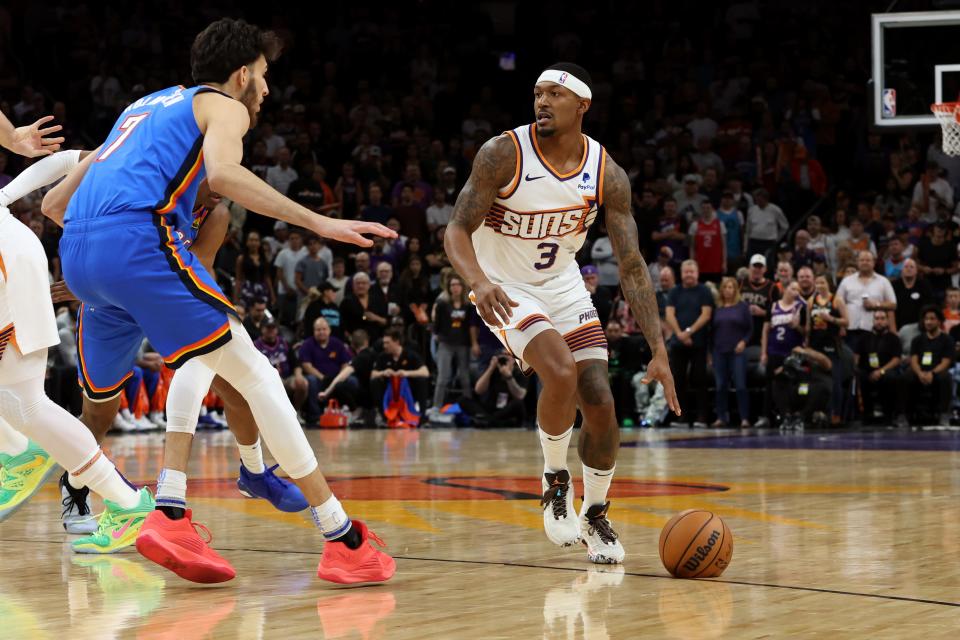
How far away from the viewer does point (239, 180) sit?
5008 mm

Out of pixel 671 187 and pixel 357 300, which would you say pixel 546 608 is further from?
pixel 671 187

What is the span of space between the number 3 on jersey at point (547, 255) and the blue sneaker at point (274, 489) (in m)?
1.60

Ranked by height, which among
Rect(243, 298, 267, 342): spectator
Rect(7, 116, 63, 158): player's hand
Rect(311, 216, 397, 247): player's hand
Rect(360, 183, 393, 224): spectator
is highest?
Rect(360, 183, 393, 224): spectator

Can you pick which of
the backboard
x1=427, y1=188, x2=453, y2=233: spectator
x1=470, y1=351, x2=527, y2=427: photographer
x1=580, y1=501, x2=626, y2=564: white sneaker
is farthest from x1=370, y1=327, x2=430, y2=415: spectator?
x1=580, y1=501, x2=626, y2=564: white sneaker

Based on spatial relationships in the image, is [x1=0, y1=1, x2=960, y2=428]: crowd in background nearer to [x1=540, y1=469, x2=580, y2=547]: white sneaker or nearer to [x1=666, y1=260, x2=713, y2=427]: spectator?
[x1=666, y1=260, x2=713, y2=427]: spectator

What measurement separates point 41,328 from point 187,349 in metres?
1.15

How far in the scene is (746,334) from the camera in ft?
54.4

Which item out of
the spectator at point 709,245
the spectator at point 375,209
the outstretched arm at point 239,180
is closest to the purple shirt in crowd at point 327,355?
the spectator at point 375,209

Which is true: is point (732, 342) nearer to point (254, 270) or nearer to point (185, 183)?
point (254, 270)

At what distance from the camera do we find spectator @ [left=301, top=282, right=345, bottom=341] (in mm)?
17750

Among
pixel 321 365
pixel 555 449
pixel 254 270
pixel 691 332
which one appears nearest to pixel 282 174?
pixel 254 270

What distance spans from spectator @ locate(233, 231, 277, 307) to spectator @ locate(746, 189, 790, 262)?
22.3 ft

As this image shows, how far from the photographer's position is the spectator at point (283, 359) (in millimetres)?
16953

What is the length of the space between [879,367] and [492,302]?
39.0ft
